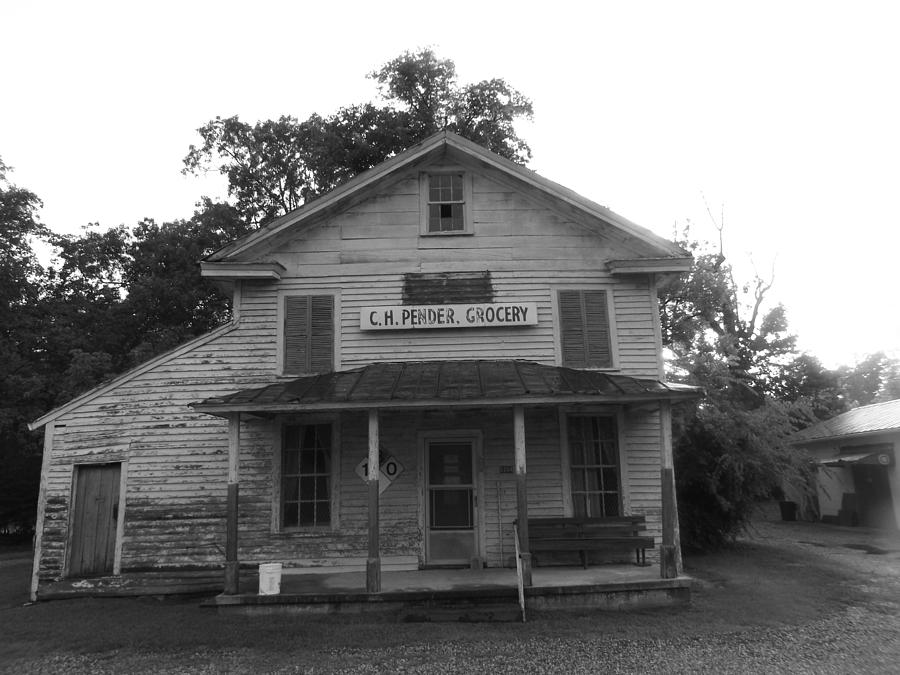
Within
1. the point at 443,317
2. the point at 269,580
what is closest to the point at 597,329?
the point at 443,317

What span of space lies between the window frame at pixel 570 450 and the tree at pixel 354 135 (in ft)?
47.9

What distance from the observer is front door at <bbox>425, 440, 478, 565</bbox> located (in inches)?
420

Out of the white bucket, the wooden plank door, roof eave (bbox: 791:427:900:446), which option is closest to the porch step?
the white bucket

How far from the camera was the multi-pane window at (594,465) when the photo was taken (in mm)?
10859

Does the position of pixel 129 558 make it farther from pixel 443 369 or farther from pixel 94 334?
pixel 94 334

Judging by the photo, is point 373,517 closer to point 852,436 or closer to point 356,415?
point 356,415

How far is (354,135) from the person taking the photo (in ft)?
77.7

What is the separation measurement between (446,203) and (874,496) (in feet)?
54.3

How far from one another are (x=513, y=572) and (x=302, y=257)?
21.4 feet

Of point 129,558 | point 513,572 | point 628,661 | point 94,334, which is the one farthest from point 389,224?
point 94,334

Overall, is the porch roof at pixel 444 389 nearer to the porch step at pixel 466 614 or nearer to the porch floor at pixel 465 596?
the porch floor at pixel 465 596

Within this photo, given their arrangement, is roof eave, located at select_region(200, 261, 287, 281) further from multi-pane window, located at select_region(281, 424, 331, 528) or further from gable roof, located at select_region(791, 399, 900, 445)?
gable roof, located at select_region(791, 399, 900, 445)

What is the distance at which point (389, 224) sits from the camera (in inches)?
460

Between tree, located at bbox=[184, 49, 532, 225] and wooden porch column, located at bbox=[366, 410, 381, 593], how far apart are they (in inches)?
627
